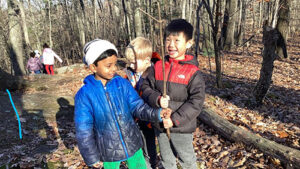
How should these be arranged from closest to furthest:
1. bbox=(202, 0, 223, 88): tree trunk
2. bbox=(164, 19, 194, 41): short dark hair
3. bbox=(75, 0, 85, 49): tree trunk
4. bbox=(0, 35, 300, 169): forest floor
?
bbox=(164, 19, 194, 41): short dark hair, bbox=(0, 35, 300, 169): forest floor, bbox=(202, 0, 223, 88): tree trunk, bbox=(75, 0, 85, 49): tree trunk

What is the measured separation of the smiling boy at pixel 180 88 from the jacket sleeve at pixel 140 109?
0.24ft

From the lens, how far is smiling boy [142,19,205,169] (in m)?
2.07

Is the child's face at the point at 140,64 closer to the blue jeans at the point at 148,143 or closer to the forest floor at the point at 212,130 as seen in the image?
the blue jeans at the point at 148,143

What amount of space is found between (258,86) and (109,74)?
5.27m

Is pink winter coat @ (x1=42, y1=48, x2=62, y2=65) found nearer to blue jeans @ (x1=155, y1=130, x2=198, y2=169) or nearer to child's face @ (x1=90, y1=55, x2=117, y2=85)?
child's face @ (x1=90, y1=55, x2=117, y2=85)

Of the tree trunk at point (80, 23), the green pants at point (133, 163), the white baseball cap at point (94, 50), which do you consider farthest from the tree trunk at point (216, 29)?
the tree trunk at point (80, 23)

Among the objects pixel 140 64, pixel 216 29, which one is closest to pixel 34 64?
pixel 216 29

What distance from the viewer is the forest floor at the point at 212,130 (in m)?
3.54

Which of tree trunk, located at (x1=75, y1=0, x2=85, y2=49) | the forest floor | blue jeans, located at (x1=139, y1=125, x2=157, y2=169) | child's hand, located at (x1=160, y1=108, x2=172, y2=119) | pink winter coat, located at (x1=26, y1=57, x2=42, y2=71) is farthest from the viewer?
tree trunk, located at (x1=75, y1=0, x2=85, y2=49)

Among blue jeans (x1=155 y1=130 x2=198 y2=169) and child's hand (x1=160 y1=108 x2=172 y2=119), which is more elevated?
child's hand (x1=160 y1=108 x2=172 y2=119)

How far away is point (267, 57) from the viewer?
534 centimetres

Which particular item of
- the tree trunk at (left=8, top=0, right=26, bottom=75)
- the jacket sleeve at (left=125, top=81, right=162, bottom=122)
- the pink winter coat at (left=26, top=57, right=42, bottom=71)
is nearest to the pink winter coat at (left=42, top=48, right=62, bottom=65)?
the pink winter coat at (left=26, top=57, right=42, bottom=71)

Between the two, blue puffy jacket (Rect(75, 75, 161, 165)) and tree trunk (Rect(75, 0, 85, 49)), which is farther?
tree trunk (Rect(75, 0, 85, 49))

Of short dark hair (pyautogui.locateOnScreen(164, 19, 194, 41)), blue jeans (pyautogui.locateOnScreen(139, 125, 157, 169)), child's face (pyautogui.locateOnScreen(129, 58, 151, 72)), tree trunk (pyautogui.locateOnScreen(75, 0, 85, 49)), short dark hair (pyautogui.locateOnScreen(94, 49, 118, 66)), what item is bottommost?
blue jeans (pyautogui.locateOnScreen(139, 125, 157, 169))
